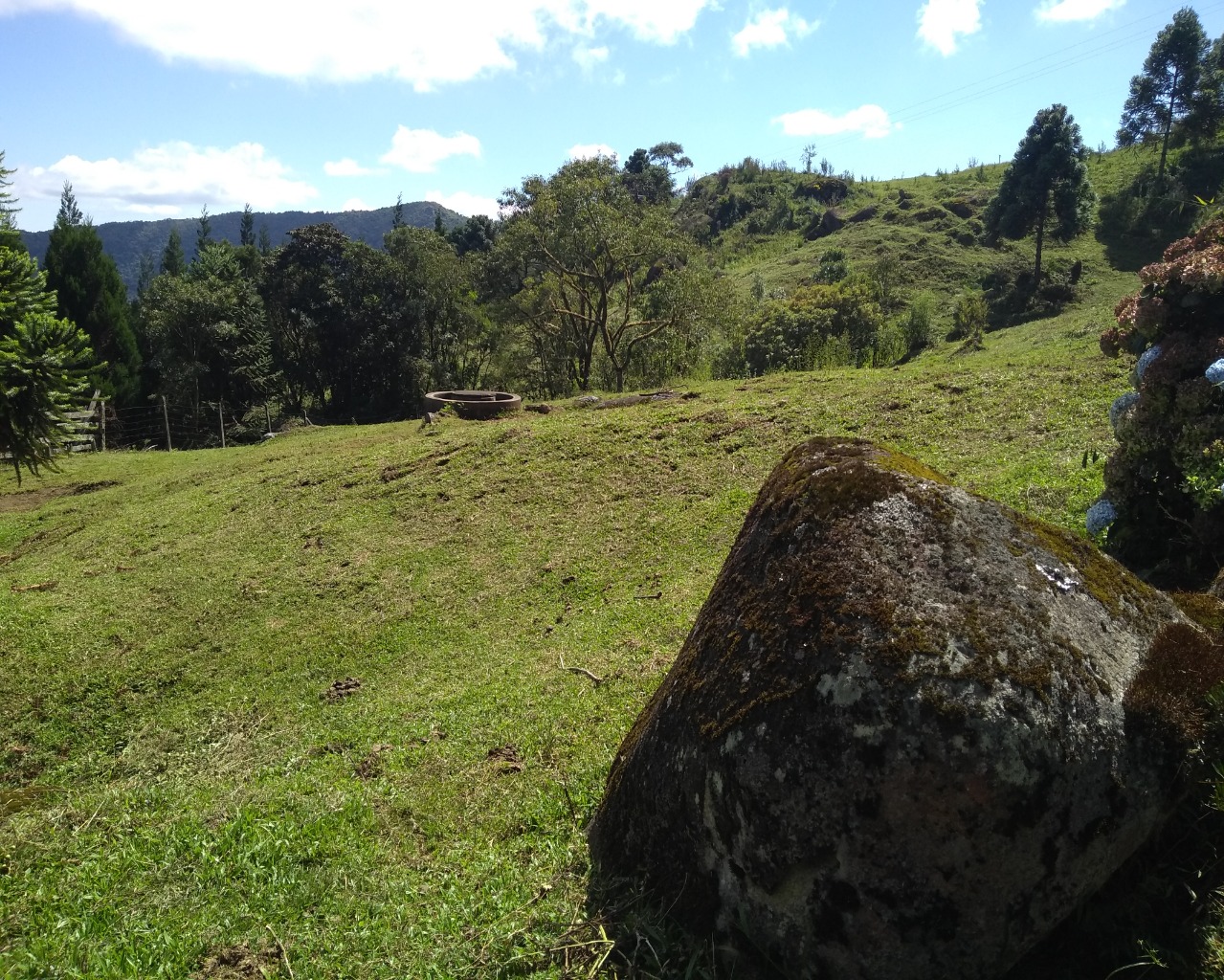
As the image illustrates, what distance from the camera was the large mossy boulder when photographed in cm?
233

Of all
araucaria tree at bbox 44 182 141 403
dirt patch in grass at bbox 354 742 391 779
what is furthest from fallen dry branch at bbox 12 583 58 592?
araucaria tree at bbox 44 182 141 403

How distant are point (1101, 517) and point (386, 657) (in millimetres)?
6208

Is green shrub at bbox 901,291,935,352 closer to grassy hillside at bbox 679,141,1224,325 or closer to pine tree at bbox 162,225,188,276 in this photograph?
Answer: grassy hillside at bbox 679,141,1224,325

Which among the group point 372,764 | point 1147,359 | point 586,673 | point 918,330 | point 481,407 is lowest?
point 372,764

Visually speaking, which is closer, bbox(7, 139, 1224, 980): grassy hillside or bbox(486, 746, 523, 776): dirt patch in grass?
bbox(7, 139, 1224, 980): grassy hillside

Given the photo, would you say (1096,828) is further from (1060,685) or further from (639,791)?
(639,791)

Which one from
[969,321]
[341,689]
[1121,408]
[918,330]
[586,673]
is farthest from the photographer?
[969,321]

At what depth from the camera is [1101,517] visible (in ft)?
17.7

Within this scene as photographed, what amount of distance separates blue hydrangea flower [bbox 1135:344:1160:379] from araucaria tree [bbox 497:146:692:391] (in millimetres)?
18335

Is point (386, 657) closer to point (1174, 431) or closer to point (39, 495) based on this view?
point (1174, 431)

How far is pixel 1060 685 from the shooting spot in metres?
2.44

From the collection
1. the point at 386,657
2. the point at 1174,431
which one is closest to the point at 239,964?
the point at 386,657

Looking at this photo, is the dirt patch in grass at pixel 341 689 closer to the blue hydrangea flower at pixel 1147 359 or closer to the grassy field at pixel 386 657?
the grassy field at pixel 386 657

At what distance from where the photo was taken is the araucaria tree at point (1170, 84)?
3441cm
